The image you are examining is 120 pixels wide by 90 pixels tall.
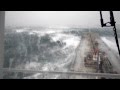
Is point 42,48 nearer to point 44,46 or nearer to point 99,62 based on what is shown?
point 44,46

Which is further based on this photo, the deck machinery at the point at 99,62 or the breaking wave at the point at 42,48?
the breaking wave at the point at 42,48

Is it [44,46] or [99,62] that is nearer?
[99,62]

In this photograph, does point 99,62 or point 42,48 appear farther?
point 42,48

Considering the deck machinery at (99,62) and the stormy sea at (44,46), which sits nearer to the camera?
the deck machinery at (99,62)

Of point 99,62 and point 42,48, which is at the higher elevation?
point 42,48

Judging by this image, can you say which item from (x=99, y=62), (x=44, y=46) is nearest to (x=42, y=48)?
(x=44, y=46)

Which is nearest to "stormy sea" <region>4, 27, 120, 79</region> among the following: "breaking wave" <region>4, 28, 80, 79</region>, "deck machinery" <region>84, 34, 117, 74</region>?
"breaking wave" <region>4, 28, 80, 79</region>

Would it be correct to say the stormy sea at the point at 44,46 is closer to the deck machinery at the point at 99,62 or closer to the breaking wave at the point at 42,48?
the breaking wave at the point at 42,48

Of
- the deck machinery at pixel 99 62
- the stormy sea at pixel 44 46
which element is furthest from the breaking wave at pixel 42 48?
the deck machinery at pixel 99 62
